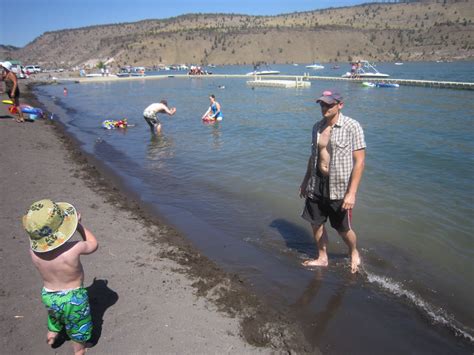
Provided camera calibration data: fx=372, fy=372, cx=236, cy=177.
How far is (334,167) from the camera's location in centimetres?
482

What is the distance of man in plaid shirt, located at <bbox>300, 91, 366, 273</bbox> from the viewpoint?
182 inches

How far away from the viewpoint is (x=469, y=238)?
6.84m

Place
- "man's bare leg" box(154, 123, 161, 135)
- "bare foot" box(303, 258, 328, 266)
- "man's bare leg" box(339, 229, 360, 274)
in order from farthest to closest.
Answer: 1. "man's bare leg" box(154, 123, 161, 135)
2. "bare foot" box(303, 258, 328, 266)
3. "man's bare leg" box(339, 229, 360, 274)

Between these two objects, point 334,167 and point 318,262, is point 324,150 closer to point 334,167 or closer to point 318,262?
point 334,167

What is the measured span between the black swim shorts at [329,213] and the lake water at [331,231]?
0.88 metres

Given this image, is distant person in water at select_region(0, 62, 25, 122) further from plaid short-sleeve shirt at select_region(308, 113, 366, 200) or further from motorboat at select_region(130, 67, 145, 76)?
motorboat at select_region(130, 67, 145, 76)

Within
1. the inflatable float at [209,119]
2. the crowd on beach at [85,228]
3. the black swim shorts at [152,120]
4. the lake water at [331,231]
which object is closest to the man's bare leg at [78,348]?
the crowd on beach at [85,228]

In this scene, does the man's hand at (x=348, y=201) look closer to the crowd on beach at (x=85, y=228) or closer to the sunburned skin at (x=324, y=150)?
the crowd on beach at (x=85, y=228)

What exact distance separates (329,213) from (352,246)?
0.70 metres

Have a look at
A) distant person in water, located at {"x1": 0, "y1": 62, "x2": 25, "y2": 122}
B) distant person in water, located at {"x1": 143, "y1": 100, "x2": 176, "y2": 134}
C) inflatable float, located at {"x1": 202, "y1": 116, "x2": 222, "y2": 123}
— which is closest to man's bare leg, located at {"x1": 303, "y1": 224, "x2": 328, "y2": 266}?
distant person in water, located at {"x1": 143, "y1": 100, "x2": 176, "y2": 134}

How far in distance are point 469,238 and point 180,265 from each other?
5294mm

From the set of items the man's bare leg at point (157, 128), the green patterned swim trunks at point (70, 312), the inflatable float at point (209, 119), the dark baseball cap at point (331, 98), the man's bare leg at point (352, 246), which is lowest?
the inflatable float at point (209, 119)

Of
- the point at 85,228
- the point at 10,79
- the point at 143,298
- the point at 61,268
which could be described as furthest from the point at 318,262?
the point at 10,79

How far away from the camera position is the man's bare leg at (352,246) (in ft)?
17.5
